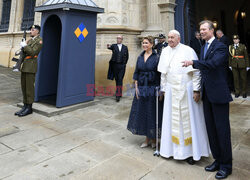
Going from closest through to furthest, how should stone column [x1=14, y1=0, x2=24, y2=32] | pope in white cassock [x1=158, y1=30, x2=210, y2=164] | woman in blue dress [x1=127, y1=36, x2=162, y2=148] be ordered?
pope in white cassock [x1=158, y1=30, x2=210, y2=164], woman in blue dress [x1=127, y1=36, x2=162, y2=148], stone column [x1=14, y1=0, x2=24, y2=32]

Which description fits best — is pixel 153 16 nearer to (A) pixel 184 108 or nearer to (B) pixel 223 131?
(A) pixel 184 108

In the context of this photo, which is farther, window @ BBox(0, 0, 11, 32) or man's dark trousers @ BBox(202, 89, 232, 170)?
window @ BBox(0, 0, 11, 32)

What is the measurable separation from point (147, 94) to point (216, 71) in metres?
1.01

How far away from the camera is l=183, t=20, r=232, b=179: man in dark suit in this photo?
89.3 inches

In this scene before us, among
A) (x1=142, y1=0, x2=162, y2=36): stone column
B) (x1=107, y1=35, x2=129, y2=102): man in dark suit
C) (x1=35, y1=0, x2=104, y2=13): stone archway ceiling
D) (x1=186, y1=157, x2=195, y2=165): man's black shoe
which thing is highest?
(x1=142, y1=0, x2=162, y2=36): stone column

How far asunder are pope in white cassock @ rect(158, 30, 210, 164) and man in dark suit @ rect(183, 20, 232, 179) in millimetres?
193

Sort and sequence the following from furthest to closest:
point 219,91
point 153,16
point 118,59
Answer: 1. point 153,16
2. point 118,59
3. point 219,91

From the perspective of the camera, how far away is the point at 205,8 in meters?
14.2

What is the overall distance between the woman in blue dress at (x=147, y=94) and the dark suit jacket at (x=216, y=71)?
80 cm

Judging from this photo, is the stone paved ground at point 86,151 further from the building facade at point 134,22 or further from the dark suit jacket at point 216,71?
the building facade at point 134,22

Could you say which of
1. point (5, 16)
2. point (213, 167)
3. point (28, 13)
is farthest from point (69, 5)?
point (5, 16)

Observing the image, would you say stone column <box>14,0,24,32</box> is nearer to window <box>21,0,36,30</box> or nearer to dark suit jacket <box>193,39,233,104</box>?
window <box>21,0,36,30</box>

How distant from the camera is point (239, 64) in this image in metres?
6.60

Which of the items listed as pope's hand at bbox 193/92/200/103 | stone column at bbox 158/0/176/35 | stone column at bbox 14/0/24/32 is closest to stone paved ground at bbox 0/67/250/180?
pope's hand at bbox 193/92/200/103
